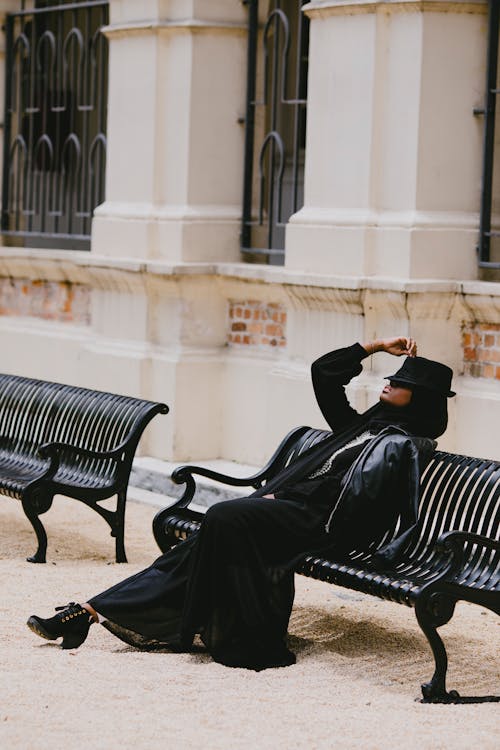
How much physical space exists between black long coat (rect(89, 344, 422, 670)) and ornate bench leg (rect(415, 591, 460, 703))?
2.23 ft

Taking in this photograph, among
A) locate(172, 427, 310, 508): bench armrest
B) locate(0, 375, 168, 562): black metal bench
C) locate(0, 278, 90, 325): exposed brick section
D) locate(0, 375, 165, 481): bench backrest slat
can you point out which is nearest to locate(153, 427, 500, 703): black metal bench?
locate(172, 427, 310, 508): bench armrest

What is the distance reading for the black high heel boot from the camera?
20.4 ft

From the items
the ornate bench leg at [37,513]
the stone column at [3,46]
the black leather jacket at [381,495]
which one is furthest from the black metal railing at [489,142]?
the stone column at [3,46]

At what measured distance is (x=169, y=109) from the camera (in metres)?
10.4

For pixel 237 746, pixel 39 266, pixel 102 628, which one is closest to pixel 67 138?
pixel 39 266

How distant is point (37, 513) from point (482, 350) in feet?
8.63

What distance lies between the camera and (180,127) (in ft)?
33.8

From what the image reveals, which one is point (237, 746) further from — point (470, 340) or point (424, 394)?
point (470, 340)

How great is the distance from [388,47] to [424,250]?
1.20 m

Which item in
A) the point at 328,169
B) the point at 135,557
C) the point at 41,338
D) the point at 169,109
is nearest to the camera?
the point at 135,557

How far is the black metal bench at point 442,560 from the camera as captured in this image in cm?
573

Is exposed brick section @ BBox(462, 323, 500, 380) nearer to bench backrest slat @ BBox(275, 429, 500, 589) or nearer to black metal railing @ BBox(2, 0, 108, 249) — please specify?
bench backrest slat @ BBox(275, 429, 500, 589)

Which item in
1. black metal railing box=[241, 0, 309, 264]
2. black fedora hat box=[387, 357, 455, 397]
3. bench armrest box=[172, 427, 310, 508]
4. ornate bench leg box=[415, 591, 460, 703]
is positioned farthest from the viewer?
black metal railing box=[241, 0, 309, 264]

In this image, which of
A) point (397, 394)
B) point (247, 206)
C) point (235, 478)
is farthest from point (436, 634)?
A: point (247, 206)
